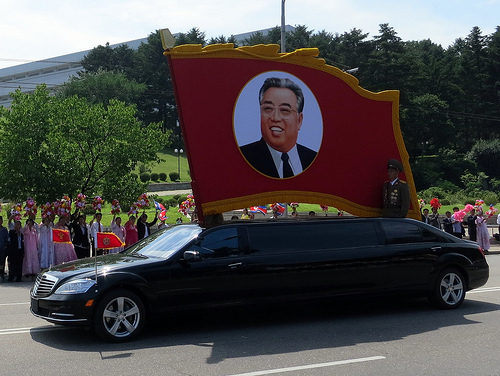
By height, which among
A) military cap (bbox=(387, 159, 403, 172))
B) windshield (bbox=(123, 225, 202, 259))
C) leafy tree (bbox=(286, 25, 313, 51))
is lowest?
windshield (bbox=(123, 225, 202, 259))

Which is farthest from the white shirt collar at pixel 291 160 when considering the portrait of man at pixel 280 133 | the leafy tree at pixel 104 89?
the leafy tree at pixel 104 89

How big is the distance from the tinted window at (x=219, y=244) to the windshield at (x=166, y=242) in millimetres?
180

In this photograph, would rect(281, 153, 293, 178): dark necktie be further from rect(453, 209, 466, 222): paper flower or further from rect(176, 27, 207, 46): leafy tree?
rect(176, 27, 207, 46): leafy tree

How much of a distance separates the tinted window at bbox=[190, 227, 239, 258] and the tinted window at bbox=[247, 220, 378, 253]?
10.1 inches

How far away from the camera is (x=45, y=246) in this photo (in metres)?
16.2

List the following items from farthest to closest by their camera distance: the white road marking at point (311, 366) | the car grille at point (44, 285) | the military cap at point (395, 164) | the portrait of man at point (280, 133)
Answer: the military cap at point (395, 164), the portrait of man at point (280, 133), the car grille at point (44, 285), the white road marking at point (311, 366)

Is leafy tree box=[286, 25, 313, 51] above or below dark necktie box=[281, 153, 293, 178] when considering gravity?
above

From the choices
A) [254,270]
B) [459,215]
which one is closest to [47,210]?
[254,270]

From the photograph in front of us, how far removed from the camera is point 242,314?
9.59 m

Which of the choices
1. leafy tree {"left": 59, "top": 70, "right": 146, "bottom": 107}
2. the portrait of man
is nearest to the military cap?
the portrait of man

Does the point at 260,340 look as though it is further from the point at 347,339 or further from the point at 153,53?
the point at 153,53

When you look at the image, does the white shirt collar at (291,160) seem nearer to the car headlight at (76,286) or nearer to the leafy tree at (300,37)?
the car headlight at (76,286)

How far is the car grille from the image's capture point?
785cm

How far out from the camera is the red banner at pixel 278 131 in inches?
368
